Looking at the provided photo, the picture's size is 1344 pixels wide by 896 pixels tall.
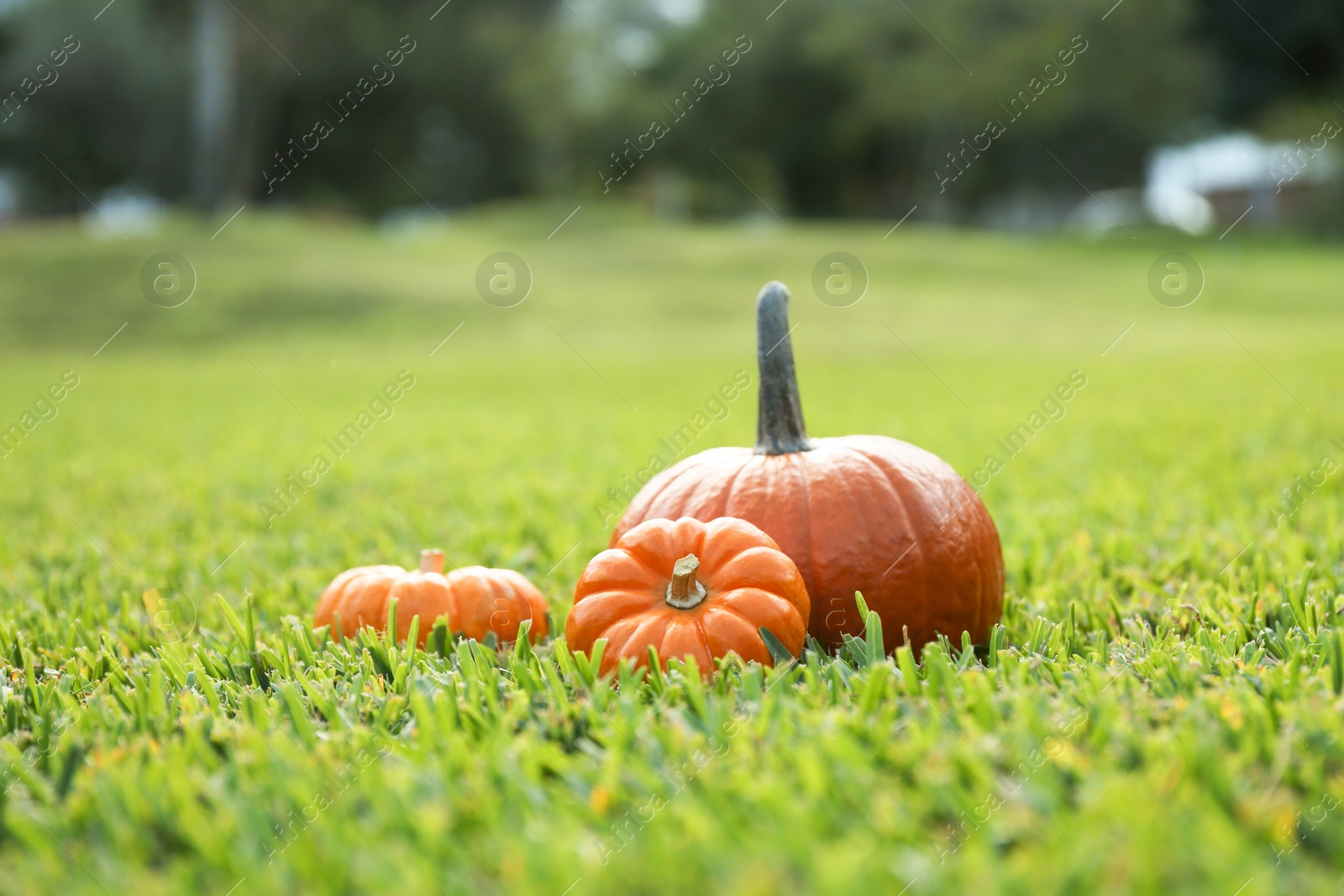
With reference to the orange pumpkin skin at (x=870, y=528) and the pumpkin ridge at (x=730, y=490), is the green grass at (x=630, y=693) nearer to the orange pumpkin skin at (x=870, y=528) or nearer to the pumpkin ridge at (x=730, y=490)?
the orange pumpkin skin at (x=870, y=528)

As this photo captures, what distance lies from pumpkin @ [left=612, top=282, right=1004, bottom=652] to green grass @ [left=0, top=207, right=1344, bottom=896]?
0.54 ft

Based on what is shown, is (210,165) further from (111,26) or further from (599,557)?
(599,557)

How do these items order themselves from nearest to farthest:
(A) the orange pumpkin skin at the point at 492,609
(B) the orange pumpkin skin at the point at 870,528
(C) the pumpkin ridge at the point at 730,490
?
(B) the orange pumpkin skin at the point at 870,528 < (C) the pumpkin ridge at the point at 730,490 < (A) the orange pumpkin skin at the point at 492,609

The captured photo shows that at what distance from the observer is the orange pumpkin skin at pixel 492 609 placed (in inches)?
108

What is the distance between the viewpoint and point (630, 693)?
2018 mm

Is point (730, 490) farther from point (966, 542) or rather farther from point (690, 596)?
point (966, 542)

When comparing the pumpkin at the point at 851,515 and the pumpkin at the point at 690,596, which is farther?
the pumpkin at the point at 851,515

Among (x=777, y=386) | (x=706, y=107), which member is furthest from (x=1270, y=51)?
(x=777, y=386)

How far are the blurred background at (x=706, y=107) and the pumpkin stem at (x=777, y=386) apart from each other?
29.5 metres

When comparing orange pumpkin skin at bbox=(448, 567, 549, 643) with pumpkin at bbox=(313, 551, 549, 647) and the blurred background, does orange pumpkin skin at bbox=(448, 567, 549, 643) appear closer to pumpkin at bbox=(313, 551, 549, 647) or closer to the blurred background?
pumpkin at bbox=(313, 551, 549, 647)

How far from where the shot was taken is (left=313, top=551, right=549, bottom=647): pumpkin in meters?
2.74

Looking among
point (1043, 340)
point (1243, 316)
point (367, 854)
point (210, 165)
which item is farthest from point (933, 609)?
point (210, 165)

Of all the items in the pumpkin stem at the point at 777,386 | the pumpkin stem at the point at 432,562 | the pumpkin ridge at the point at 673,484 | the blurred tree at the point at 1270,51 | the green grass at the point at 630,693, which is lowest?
the green grass at the point at 630,693

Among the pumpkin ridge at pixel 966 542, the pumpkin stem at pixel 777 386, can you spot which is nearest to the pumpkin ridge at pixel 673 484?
the pumpkin stem at pixel 777 386
